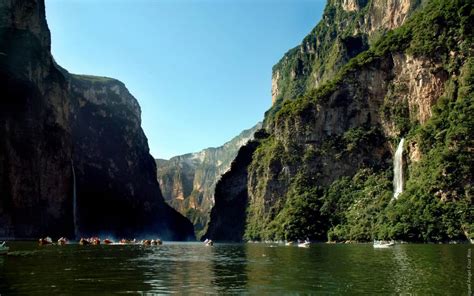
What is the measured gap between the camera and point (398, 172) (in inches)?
6142

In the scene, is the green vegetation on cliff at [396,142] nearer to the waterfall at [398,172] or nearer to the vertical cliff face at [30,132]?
the waterfall at [398,172]

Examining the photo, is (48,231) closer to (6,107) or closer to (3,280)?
(6,107)

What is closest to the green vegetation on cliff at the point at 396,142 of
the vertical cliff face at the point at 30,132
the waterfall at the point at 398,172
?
the waterfall at the point at 398,172

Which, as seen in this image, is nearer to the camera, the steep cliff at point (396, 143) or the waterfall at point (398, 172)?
the steep cliff at point (396, 143)

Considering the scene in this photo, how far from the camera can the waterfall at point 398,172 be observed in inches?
5950

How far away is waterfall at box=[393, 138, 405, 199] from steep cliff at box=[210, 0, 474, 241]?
217 centimetres

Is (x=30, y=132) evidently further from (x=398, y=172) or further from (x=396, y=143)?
(x=396, y=143)

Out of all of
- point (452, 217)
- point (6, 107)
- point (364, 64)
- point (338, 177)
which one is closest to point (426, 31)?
point (364, 64)

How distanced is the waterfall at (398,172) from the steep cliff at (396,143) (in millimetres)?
2173

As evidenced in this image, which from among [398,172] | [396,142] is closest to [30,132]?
[398,172]

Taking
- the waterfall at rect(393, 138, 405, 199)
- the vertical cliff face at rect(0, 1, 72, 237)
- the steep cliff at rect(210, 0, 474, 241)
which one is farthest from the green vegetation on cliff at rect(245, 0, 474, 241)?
the vertical cliff face at rect(0, 1, 72, 237)

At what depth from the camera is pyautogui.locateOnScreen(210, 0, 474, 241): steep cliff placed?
125 m

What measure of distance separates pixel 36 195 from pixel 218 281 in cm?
14749

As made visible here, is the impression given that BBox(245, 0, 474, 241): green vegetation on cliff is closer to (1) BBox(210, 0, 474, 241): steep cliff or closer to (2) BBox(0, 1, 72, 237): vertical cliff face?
(1) BBox(210, 0, 474, 241): steep cliff
